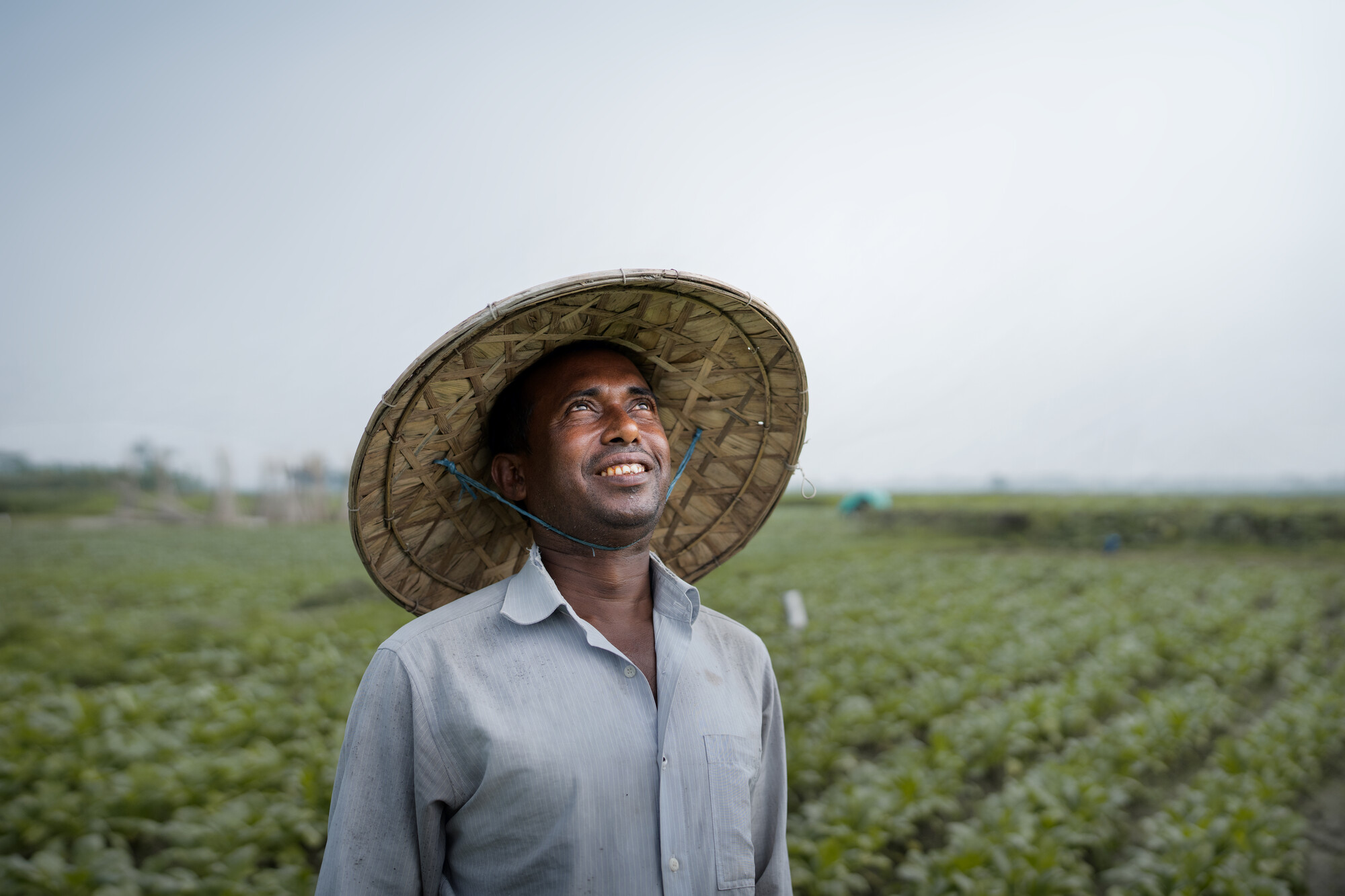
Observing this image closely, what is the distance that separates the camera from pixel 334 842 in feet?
4.14

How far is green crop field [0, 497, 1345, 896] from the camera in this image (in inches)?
158

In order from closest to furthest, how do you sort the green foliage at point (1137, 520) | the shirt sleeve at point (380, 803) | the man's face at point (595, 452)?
the shirt sleeve at point (380, 803) < the man's face at point (595, 452) < the green foliage at point (1137, 520)

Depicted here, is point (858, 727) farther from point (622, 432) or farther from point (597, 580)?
point (622, 432)

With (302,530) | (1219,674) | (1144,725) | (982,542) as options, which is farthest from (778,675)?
(982,542)

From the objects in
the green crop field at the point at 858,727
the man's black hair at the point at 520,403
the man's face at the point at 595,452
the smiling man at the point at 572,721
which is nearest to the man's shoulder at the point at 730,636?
the smiling man at the point at 572,721

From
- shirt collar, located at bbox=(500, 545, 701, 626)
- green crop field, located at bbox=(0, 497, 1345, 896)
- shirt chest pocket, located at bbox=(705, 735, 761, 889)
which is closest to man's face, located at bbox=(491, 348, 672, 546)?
shirt collar, located at bbox=(500, 545, 701, 626)

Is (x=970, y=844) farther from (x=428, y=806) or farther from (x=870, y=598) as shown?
(x=870, y=598)

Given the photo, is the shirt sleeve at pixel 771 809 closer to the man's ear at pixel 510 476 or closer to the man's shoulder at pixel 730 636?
the man's shoulder at pixel 730 636

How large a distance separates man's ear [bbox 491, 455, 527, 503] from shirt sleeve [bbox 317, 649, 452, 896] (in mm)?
487

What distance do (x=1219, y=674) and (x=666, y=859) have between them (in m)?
8.59

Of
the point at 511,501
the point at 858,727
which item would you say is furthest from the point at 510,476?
the point at 858,727

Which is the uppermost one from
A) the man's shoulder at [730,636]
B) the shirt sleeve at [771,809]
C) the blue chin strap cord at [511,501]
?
the blue chin strap cord at [511,501]

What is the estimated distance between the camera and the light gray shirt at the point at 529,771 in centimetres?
127

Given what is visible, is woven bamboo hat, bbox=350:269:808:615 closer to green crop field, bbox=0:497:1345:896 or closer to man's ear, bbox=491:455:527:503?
man's ear, bbox=491:455:527:503
